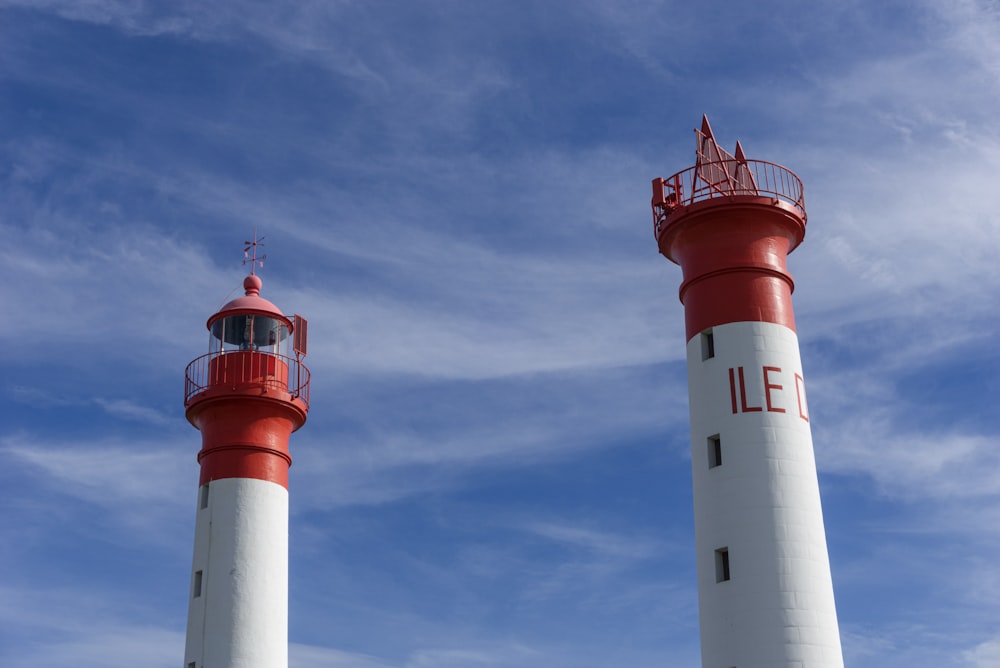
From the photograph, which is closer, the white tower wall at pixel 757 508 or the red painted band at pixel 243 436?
the white tower wall at pixel 757 508

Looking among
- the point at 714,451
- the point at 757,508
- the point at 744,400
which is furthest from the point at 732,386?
the point at 757,508

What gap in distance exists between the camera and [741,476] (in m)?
30.5

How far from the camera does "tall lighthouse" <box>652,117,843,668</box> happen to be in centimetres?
2923

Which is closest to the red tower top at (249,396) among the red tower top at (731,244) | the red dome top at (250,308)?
the red dome top at (250,308)

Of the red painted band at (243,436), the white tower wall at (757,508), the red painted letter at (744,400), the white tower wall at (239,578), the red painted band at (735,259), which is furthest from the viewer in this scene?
the red painted band at (243,436)

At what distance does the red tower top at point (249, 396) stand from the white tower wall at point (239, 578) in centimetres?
75

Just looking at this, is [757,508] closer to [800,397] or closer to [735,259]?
[800,397]

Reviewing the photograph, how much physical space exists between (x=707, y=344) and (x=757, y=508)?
4.76 metres

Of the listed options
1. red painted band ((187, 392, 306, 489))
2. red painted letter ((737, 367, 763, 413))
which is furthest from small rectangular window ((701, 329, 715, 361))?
red painted band ((187, 392, 306, 489))

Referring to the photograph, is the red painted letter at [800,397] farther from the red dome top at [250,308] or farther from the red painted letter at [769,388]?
the red dome top at [250,308]

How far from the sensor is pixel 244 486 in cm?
3959

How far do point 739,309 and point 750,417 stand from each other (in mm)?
2955

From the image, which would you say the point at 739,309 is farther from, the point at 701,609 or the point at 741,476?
the point at 701,609

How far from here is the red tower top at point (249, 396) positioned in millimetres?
40250
